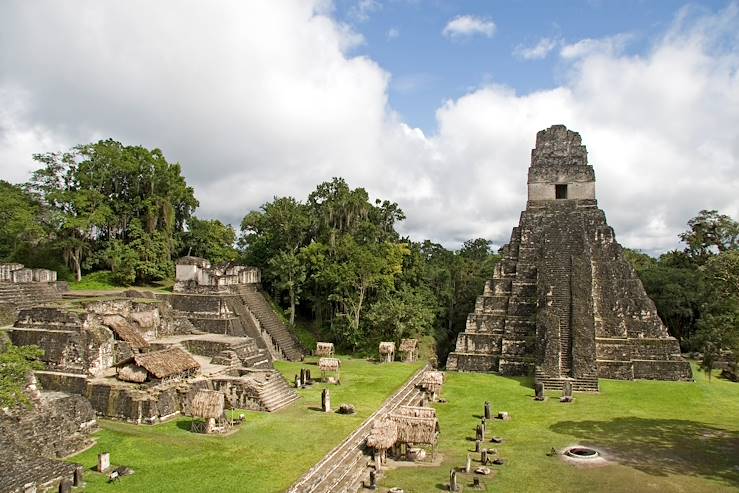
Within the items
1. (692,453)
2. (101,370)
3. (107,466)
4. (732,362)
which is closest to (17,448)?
(107,466)

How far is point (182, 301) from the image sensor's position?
28.4 m

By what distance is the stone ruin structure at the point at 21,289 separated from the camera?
71.4 ft

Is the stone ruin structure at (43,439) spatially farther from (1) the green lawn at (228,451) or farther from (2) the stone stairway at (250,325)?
(2) the stone stairway at (250,325)

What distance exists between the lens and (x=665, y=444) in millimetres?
15875

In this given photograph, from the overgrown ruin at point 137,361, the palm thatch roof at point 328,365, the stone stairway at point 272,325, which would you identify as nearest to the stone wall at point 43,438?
the overgrown ruin at point 137,361

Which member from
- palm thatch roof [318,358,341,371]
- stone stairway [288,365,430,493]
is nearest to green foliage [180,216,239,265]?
palm thatch roof [318,358,341,371]

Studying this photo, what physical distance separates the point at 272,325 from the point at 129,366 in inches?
486

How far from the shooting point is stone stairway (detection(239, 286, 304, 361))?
28969mm

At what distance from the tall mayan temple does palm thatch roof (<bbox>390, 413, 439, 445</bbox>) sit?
10097 mm

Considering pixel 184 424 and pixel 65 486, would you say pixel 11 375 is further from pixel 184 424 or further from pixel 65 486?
pixel 184 424

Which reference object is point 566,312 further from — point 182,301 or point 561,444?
point 182,301

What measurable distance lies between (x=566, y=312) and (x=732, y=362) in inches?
382

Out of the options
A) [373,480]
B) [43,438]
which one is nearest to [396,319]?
[373,480]

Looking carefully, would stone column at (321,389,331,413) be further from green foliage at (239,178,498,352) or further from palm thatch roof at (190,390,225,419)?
green foliage at (239,178,498,352)
